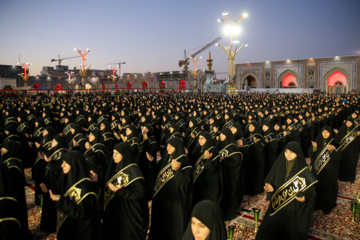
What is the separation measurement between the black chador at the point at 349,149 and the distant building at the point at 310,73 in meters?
29.6

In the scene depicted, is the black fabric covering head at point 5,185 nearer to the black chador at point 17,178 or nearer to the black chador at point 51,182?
the black chador at point 17,178

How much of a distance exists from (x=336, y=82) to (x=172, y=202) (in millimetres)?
40265

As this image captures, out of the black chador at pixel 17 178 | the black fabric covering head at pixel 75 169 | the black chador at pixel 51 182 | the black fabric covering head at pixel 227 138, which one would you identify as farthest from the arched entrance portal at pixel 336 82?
the black fabric covering head at pixel 75 169

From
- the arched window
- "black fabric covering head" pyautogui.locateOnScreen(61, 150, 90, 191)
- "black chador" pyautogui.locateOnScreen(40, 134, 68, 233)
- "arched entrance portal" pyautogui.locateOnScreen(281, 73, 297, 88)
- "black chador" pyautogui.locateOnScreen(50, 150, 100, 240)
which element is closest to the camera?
"black chador" pyautogui.locateOnScreen(50, 150, 100, 240)

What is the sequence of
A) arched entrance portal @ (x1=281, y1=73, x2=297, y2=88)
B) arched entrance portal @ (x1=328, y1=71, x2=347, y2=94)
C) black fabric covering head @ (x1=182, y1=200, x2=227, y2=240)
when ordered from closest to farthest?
black fabric covering head @ (x1=182, y1=200, x2=227, y2=240)
arched entrance portal @ (x1=328, y1=71, x2=347, y2=94)
arched entrance portal @ (x1=281, y1=73, x2=297, y2=88)

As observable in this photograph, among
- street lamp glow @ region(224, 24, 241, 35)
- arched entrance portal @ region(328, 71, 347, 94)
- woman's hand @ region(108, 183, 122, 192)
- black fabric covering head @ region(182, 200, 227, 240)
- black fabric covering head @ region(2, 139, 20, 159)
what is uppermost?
street lamp glow @ region(224, 24, 241, 35)

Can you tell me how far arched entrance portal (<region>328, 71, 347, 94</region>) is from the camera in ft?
115

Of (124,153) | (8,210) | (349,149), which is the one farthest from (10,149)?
(349,149)

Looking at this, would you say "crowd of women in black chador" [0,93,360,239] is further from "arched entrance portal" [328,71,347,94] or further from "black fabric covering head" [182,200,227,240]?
"arched entrance portal" [328,71,347,94]

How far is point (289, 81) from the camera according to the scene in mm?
41156

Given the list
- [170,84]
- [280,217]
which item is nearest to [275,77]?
[170,84]

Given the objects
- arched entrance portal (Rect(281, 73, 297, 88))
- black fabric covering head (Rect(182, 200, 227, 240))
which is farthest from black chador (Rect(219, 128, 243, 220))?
arched entrance portal (Rect(281, 73, 297, 88))

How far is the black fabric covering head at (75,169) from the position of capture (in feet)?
9.31

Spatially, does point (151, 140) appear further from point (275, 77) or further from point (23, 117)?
point (275, 77)
